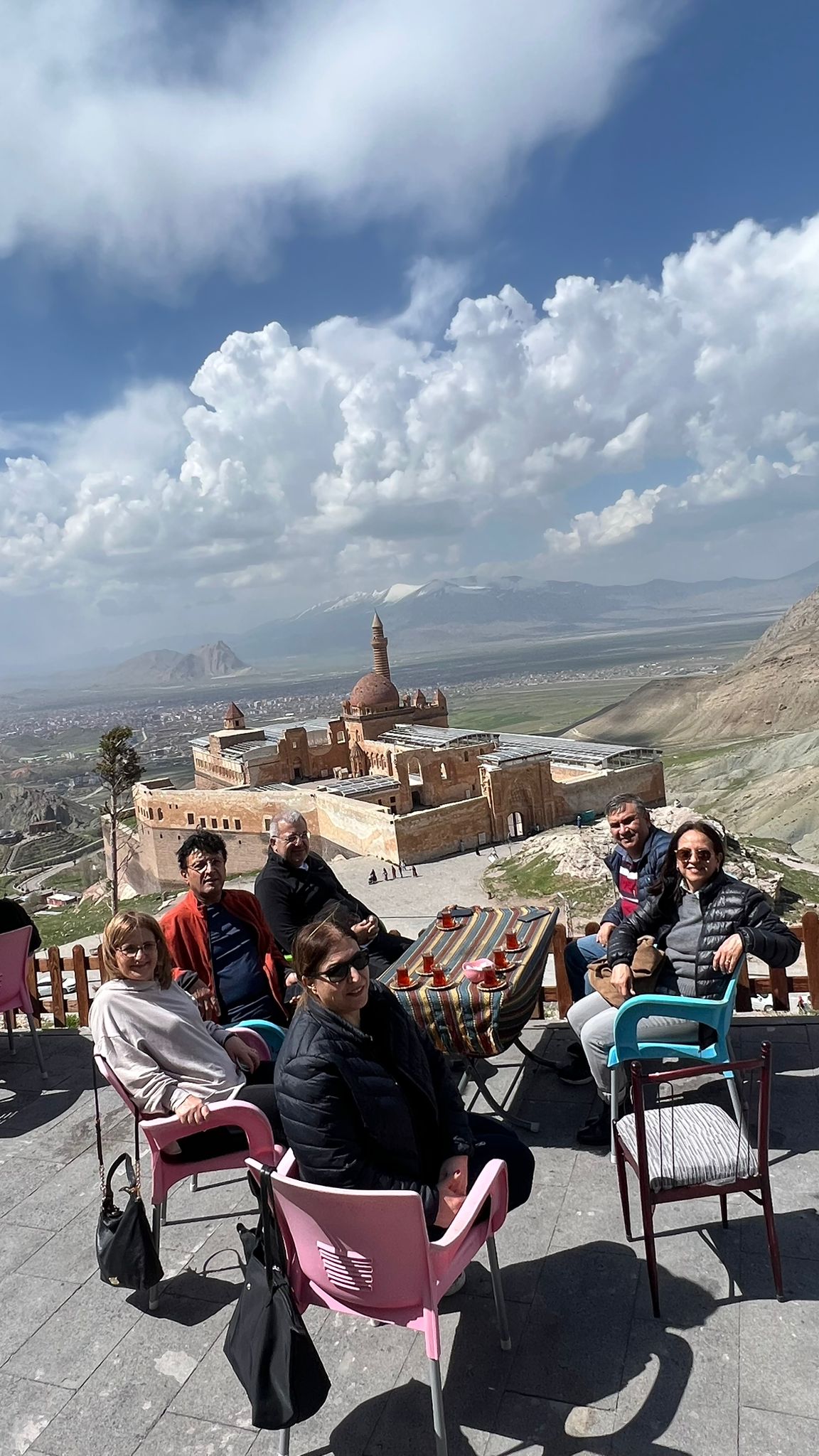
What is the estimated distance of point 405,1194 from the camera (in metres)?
2.22

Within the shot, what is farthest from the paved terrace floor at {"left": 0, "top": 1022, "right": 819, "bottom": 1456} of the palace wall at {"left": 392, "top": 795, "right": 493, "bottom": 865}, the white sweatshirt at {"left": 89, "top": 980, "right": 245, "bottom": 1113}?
the palace wall at {"left": 392, "top": 795, "right": 493, "bottom": 865}

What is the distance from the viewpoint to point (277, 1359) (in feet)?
7.69

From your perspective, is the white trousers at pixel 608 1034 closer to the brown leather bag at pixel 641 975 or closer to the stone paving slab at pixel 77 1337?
the brown leather bag at pixel 641 975

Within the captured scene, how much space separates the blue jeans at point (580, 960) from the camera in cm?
504

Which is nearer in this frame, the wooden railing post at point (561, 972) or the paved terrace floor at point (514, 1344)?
the paved terrace floor at point (514, 1344)

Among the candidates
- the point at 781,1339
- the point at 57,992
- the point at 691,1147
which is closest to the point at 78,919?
the point at 57,992

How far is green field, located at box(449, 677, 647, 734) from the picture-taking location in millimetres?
130375

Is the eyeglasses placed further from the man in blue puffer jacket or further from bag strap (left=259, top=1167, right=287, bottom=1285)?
the man in blue puffer jacket

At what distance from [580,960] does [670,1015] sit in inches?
55.2

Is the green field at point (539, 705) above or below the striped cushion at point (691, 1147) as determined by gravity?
below

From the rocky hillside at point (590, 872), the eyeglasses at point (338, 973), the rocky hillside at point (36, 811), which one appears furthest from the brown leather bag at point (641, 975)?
the rocky hillside at point (36, 811)

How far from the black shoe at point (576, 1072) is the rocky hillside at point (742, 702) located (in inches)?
2594

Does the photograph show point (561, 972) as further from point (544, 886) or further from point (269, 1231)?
point (544, 886)

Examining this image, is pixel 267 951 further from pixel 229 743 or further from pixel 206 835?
pixel 229 743
